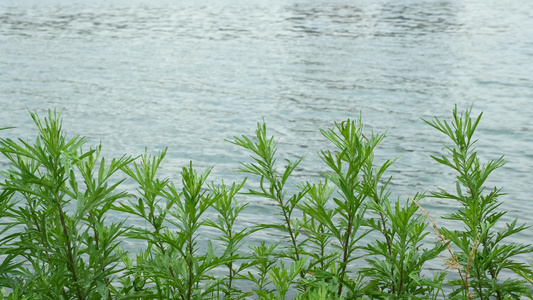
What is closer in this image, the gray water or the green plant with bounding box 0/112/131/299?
the green plant with bounding box 0/112/131/299

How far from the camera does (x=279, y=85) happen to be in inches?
748

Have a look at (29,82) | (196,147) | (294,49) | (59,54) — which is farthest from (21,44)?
(196,147)

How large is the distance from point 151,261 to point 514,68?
1928 cm

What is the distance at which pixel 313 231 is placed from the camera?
4.21 metres

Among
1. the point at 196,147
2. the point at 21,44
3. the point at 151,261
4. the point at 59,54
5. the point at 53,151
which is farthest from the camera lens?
the point at 21,44

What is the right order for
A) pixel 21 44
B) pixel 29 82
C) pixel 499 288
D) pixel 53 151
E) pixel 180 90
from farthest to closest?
pixel 21 44, pixel 29 82, pixel 180 90, pixel 499 288, pixel 53 151

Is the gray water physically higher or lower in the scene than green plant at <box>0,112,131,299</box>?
higher

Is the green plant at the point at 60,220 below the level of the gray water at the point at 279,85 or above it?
below

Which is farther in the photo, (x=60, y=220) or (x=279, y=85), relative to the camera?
(x=279, y=85)

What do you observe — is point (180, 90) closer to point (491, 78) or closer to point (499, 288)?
point (491, 78)

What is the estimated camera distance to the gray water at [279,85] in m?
12.4

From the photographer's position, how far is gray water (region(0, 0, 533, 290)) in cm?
1243

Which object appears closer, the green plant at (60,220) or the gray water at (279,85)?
the green plant at (60,220)

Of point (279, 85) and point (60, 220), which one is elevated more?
point (279, 85)
